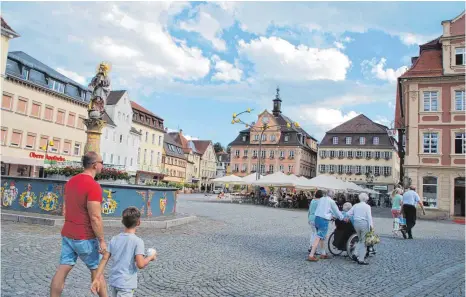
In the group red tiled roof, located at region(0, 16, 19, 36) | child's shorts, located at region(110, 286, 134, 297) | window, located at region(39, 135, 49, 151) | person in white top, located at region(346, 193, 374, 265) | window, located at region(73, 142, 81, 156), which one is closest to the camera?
child's shorts, located at region(110, 286, 134, 297)

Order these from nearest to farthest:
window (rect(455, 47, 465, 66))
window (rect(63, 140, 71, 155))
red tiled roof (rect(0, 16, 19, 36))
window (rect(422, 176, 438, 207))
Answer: window (rect(422, 176, 438, 207)) → window (rect(455, 47, 465, 66)) → red tiled roof (rect(0, 16, 19, 36)) → window (rect(63, 140, 71, 155))

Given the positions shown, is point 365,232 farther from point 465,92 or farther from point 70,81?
point 70,81

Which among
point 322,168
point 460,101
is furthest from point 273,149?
point 460,101

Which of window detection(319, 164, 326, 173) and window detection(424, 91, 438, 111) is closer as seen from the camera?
window detection(424, 91, 438, 111)

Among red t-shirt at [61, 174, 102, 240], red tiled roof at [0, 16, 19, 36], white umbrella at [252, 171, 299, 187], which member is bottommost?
red t-shirt at [61, 174, 102, 240]

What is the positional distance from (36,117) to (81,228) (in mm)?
41513

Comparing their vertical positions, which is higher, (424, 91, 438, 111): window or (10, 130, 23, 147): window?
(424, 91, 438, 111): window

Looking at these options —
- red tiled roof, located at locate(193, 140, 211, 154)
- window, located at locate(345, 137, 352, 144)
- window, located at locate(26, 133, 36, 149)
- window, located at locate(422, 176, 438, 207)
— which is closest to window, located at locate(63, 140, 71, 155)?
window, located at locate(26, 133, 36, 149)

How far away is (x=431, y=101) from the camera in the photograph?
1193 inches

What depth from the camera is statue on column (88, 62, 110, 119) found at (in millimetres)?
15273

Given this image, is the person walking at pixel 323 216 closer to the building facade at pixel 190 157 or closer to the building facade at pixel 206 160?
the building facade at pixel 190 157

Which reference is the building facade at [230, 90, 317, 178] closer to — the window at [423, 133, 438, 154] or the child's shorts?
the window at [423, 133, 438, 154]

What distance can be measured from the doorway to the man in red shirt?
30.2m

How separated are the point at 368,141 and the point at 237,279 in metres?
64.2
